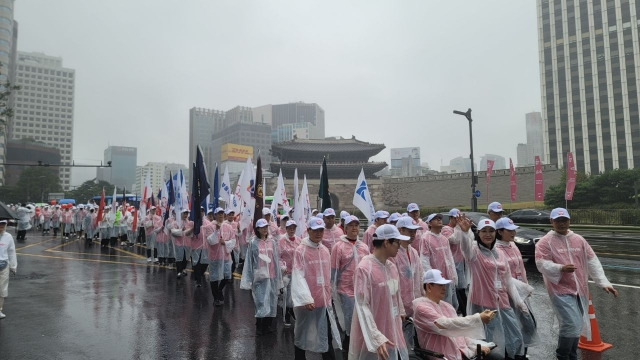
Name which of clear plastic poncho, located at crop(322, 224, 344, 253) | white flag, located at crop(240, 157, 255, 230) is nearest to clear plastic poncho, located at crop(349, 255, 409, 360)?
clear plastic poncho, located at crop(322, 224, 344, 253)

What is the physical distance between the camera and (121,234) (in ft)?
61.9

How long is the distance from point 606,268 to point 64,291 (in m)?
13.0

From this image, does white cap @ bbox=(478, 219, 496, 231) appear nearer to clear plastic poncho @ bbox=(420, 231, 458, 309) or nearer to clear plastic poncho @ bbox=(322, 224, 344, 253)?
clear plastic poncho @ bbox=(420, 231, 458, 309)

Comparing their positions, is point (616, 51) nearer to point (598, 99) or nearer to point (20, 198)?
point (598, 99)

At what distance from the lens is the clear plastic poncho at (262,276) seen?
5.75 m

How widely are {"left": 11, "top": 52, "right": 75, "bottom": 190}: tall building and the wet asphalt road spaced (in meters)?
119

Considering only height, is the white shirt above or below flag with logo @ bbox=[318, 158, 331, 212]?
below

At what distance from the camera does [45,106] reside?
392 feet

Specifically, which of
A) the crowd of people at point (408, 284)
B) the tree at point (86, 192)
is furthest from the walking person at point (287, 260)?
the tree at point (86, 192)

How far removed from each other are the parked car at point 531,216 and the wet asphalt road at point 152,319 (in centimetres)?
1411

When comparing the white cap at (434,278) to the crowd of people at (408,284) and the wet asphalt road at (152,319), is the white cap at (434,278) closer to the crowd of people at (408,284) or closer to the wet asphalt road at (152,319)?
the crowd of people at (408,284)

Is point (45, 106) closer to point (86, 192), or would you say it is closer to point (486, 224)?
point (86, 192)

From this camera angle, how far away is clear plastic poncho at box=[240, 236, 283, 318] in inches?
226

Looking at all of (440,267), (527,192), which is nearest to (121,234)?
(440,267)
